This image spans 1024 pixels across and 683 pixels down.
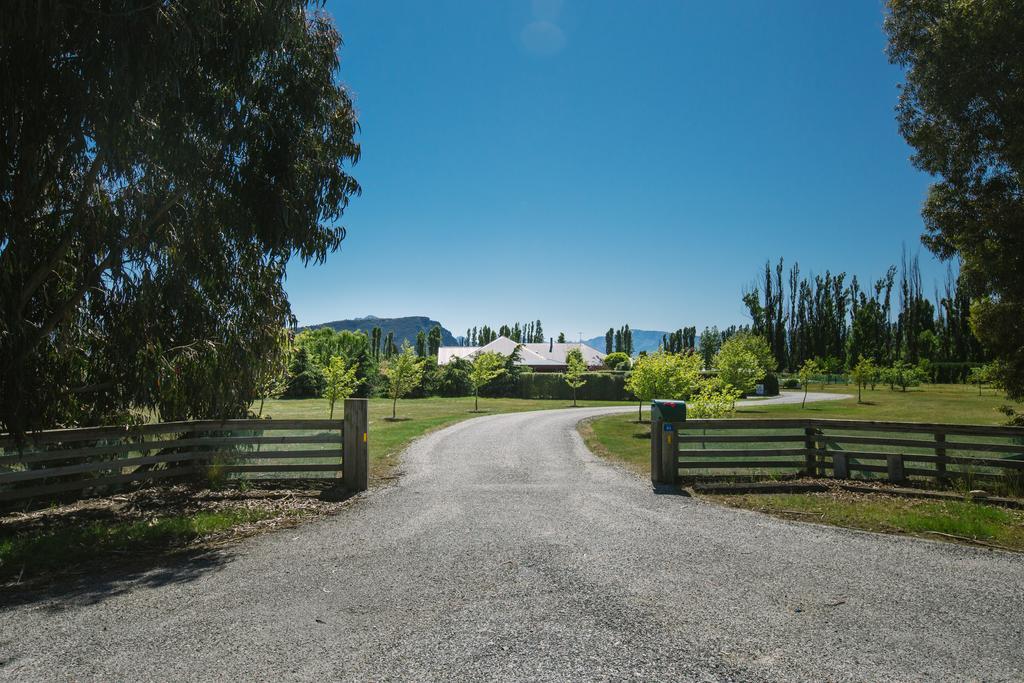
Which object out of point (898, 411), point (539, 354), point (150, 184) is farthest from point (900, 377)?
point (150, 184)

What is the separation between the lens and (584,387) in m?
48.2

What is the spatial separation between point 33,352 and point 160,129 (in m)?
3.08

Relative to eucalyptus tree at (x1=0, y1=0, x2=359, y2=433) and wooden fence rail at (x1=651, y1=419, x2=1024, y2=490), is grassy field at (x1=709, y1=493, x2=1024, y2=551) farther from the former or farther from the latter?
eucalyptus tree at (x1=0, y1=0, x2=359, y2=433)

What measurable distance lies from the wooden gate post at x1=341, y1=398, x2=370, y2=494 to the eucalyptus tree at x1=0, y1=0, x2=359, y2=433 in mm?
1899

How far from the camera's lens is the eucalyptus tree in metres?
5.74

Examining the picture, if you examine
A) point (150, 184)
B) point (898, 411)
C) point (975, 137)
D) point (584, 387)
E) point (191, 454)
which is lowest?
point (898, 411)

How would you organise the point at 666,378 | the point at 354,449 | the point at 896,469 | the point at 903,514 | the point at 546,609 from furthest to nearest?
the point at 666,378
the point at 896,469
the point at 354,449
the point at 903,514
the point at 546,609

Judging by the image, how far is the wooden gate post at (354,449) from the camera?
9.45 metres

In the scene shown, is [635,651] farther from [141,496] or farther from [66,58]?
[141,496]

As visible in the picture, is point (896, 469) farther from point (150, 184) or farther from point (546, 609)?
point (150, 184)

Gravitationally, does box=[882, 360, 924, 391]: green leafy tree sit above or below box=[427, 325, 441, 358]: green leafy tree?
below

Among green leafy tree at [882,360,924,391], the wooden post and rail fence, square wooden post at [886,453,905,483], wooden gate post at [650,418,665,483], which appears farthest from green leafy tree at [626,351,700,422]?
green leafy tree at [882,360,924,391]

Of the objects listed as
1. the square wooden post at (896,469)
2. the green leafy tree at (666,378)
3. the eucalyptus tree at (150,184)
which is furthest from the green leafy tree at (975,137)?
the green leafy tree at (666,378)

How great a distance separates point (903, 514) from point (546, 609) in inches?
235
